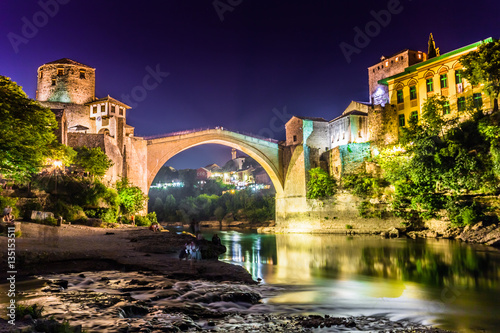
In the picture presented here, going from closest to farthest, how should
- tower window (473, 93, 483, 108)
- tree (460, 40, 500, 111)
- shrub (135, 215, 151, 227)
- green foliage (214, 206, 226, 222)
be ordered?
tree (460, 40, 500, 111), tower window (473, 93, 483, 108), shrub (135, 215, 151, 227), green foliage (214, 206, 226, 222)

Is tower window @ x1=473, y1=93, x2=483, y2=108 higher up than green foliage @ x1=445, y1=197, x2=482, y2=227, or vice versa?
tower window @ x1=473, y1=93, x2=483, y2=108

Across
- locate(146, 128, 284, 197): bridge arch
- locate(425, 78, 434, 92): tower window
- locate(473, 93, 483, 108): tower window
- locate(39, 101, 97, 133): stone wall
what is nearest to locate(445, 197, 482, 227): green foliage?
locate(473, 93, 483, 108): tower window

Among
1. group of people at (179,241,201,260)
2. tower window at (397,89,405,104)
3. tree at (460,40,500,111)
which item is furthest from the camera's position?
tower window at (397,89,405,104)

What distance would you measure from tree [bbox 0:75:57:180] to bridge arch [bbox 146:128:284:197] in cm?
1739

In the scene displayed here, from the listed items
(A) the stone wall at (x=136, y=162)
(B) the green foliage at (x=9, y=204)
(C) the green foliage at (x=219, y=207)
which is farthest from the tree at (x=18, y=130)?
(C) the green foliage at (x=219, y=207)

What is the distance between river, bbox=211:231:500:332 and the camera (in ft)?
22.8

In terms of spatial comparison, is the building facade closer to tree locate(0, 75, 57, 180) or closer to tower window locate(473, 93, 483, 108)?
tree locate(0, 75, 57, 180)

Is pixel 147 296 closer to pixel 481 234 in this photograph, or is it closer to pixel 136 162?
pixel 481 234

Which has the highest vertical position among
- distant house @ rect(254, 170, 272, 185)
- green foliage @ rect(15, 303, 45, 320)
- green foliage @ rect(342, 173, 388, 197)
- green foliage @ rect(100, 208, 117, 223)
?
distant house @ rect(254, 170, 272, 185)

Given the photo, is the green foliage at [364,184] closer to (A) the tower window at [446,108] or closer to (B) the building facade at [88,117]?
(A) the tower window at [446,108]

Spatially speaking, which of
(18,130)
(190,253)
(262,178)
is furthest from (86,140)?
(262,178)

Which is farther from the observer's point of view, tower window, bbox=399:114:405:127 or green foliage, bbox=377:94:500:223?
tower window, bbox=399:114:405:127

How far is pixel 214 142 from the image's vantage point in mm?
35094

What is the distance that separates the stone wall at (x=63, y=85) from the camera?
102 feet
